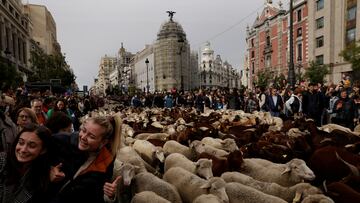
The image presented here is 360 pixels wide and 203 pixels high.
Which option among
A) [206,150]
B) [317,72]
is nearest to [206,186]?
[206,150]

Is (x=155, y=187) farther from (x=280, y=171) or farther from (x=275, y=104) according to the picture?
(x=275, y=104)

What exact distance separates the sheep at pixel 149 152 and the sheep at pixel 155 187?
1.50 m

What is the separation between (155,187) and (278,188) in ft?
4.74

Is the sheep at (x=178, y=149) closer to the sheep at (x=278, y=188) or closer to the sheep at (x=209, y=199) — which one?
the sheep at (x=278, y=188)

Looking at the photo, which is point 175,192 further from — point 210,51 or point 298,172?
point 210,51

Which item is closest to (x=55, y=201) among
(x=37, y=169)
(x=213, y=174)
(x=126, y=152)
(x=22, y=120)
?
(x=37, y=169)

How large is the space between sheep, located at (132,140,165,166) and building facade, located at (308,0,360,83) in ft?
122

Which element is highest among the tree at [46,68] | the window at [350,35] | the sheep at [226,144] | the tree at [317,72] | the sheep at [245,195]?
the window at [350,35]

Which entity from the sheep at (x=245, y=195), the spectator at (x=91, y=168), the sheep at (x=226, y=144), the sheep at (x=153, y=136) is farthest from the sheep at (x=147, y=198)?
the sheep at (x=153, y=136)

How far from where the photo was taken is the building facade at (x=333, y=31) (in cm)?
3966

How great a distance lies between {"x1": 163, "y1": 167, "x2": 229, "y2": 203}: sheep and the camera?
4.20 metres

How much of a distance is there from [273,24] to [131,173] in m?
62.5

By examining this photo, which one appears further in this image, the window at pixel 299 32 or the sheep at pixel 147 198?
the window at pixel 299 32

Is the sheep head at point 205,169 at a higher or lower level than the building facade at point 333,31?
lower
